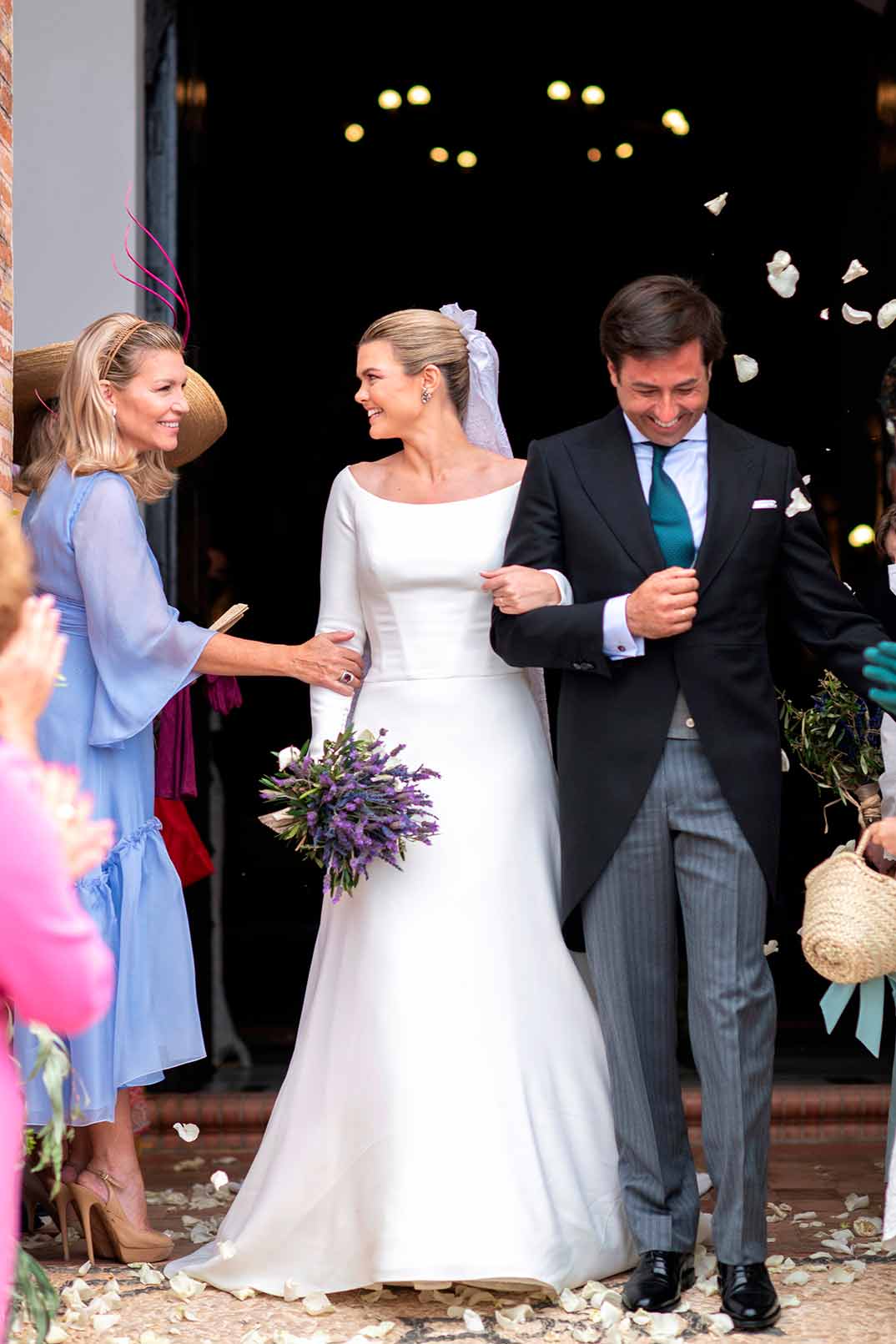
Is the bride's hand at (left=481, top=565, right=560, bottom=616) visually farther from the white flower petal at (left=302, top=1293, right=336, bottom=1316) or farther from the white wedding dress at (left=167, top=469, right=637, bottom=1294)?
the white flower petal at (left=302, top=1293, right=336, bottom=1316)

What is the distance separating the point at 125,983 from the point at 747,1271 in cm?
148

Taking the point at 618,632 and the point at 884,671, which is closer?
the point at 884,671

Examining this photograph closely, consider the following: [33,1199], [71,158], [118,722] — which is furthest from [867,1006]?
[71,158]

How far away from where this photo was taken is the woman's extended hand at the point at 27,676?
1.93 m

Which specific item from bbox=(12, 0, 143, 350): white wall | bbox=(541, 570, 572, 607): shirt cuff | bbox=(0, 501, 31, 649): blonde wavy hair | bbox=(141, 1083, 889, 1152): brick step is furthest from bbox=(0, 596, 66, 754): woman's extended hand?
bbox=(141, 1083, 889, 1152): brick step

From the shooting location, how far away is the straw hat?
4.32m

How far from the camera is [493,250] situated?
22.6 feet

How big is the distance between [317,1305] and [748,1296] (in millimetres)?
876

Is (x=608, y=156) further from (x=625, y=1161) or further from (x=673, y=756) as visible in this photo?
(x=625, y=1161)

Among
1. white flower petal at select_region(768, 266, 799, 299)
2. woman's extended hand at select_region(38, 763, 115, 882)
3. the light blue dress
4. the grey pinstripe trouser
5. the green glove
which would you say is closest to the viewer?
woman's extended hand at select_region(38, 763, 115, 882)

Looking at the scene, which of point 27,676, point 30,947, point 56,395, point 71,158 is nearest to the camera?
point 30,947

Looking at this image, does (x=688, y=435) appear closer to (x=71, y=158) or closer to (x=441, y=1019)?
(x=441, y=1019)

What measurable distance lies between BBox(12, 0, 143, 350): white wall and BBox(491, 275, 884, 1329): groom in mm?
2221

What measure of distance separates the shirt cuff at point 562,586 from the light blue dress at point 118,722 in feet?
2.81
